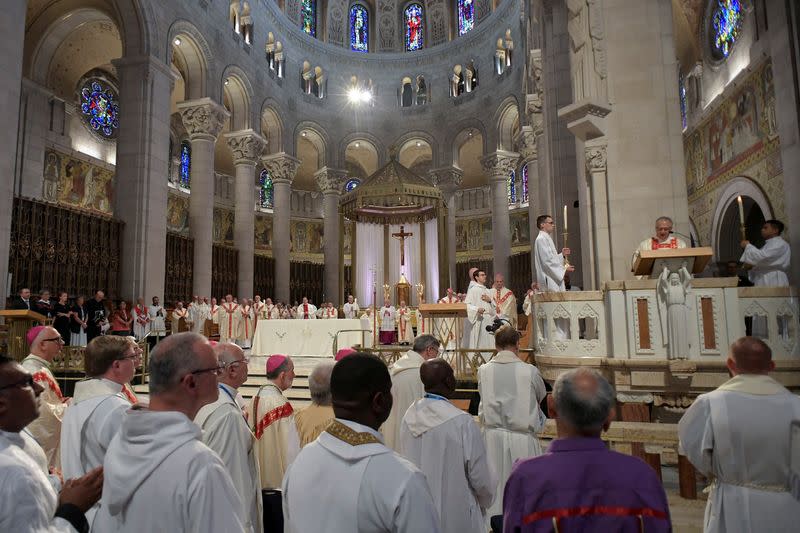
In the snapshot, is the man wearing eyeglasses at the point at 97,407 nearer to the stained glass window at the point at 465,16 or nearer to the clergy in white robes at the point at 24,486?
the clergy in white robes at the point at 24,486

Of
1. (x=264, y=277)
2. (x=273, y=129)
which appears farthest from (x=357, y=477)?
(x=273, y=129)

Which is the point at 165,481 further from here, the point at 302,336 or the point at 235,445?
the point at 302,336

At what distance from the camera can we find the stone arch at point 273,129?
24375mm

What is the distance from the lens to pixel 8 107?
11789 millimetres

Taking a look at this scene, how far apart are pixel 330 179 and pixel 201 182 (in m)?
8.42

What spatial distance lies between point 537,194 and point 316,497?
20.3m

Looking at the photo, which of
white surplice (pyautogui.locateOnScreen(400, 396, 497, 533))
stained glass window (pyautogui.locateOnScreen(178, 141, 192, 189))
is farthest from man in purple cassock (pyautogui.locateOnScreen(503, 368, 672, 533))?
stained glass window (pyautogui.locateOnScreen(178, 141, 192, 189))

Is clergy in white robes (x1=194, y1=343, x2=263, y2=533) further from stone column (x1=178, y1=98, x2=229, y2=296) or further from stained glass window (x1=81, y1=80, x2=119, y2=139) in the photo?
stained glass window (x1=81, y1=80, x2=119, y2=139)

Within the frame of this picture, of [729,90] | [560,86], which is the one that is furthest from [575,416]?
[729,90]

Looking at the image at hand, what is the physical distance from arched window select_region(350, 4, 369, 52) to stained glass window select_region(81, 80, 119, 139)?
12.7 metres

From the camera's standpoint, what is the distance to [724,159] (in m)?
14.0

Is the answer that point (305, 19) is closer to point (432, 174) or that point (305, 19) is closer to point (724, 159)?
point (432, 174)

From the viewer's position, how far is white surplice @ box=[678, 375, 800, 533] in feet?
8.67

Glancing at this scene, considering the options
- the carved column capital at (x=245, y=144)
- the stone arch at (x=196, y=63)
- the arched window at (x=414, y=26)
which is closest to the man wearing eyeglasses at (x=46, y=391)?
the stone arch at (x=196, y=63)
